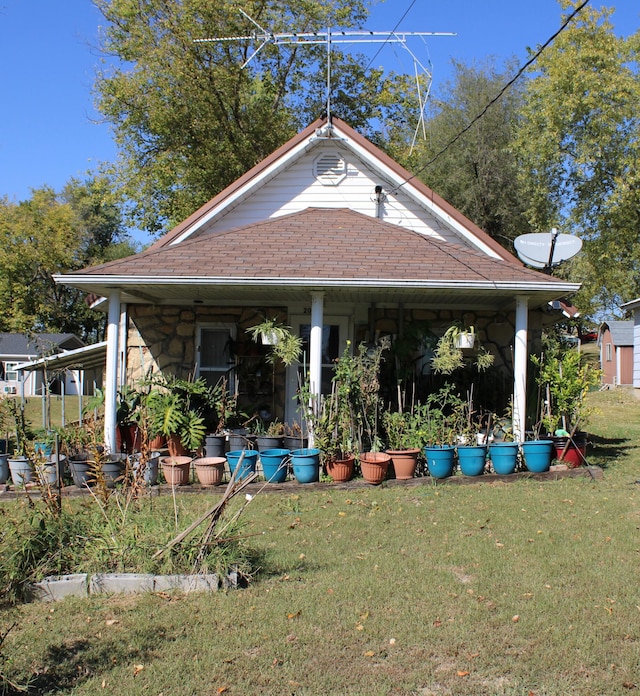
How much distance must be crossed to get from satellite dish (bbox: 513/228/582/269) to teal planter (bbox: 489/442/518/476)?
3027 millimetres

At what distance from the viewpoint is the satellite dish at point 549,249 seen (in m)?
10.1

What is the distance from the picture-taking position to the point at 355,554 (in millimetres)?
5633

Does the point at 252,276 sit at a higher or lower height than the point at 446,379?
higher

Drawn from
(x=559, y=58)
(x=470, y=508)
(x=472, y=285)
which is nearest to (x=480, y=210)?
(x=559, y=58)

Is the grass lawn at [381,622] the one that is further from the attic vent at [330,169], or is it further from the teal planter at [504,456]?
the attic vent at [330,169]

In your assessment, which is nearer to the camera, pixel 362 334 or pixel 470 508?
pixel 470 508

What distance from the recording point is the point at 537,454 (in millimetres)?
8773

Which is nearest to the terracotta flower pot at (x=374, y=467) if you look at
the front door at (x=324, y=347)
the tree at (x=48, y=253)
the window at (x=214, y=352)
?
the front door at (x=324, y=347)

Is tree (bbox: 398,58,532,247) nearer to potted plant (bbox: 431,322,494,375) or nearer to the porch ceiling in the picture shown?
the porch ceiling

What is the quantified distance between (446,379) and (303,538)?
5.23 metres

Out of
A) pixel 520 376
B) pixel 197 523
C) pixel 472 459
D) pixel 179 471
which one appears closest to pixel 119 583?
pixel 197 523

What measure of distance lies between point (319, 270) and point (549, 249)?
3.72 m

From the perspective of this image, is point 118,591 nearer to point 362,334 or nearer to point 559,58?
point 362,334

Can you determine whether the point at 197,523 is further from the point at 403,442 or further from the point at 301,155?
the point at 301,155
